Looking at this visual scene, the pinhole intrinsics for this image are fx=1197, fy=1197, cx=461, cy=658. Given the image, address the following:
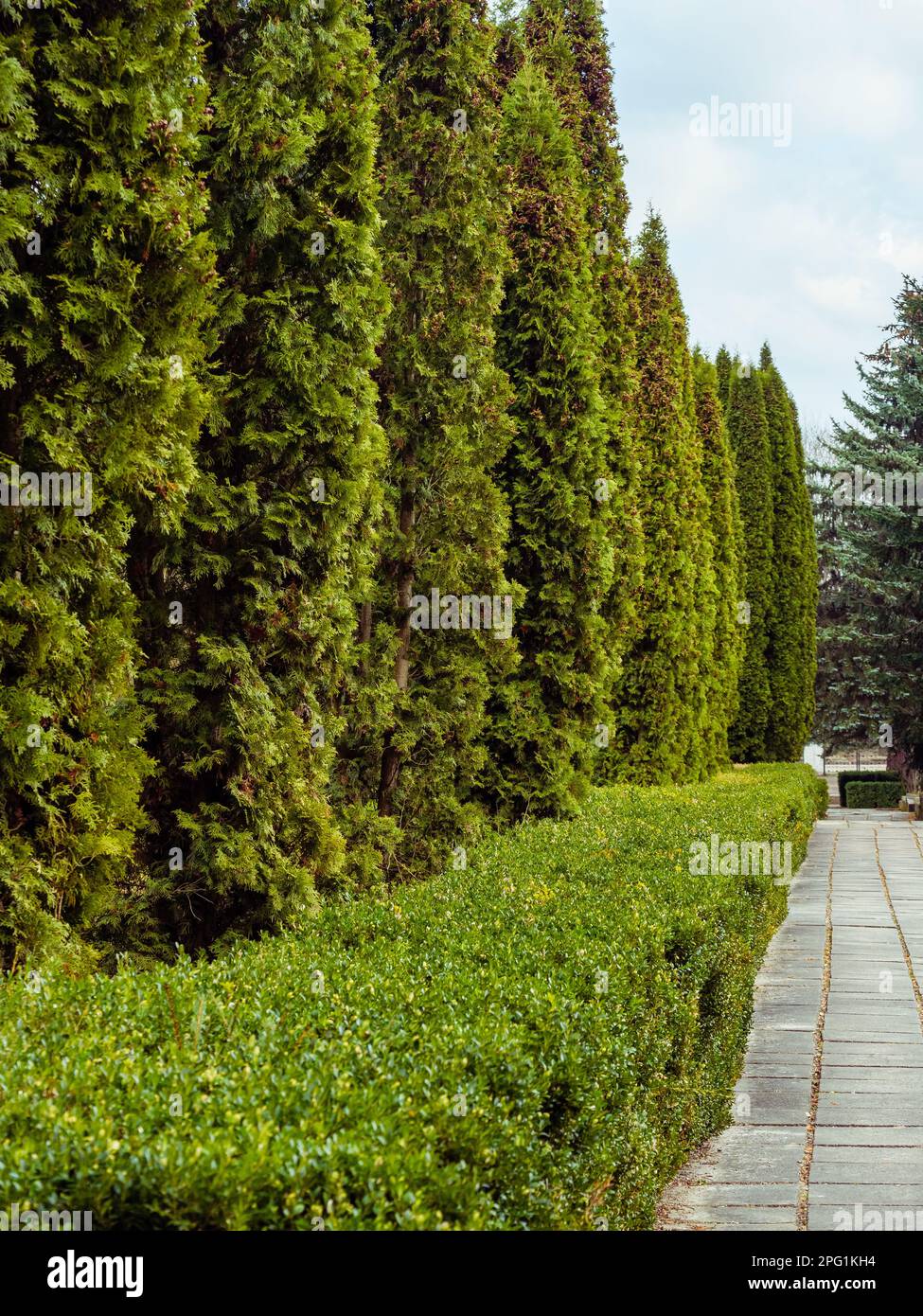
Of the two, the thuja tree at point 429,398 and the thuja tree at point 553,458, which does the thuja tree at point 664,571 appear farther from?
the thuja tree at point 429,398

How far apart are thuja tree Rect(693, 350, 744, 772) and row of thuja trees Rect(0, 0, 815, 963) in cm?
918

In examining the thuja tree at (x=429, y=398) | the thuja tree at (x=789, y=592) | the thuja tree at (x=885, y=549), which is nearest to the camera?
the thuja tree at (x=429, y=398)

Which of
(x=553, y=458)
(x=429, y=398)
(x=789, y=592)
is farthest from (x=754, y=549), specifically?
(x=429, y=398)

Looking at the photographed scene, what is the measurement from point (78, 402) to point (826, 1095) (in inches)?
188

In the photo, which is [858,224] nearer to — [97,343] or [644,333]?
[644,333]

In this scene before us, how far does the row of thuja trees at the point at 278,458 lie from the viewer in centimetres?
466

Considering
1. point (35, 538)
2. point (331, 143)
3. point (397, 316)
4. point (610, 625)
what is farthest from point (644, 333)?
point (35, 538)

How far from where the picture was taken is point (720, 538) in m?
22.2

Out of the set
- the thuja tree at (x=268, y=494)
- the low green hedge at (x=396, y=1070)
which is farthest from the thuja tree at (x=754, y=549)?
the low green hedge at (x=396, y=1070)

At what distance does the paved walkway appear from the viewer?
460 cm

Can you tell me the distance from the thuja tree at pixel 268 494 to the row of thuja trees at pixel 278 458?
0.02m

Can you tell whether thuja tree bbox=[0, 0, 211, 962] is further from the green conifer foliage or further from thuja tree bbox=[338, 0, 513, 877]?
the green conifer foliage

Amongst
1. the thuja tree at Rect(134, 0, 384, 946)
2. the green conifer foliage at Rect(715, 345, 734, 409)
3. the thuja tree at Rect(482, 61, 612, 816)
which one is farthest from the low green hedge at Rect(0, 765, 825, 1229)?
the green conifer foliage at Rect(715, 345, 734, 409)

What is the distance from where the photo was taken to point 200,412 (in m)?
5.39
